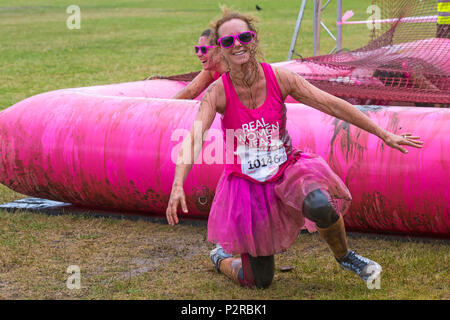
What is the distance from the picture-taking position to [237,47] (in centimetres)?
330

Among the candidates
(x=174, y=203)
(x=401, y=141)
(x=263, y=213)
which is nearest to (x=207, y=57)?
(x=263, y=213)

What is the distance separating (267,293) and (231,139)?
775 mm

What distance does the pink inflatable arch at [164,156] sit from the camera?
159 inches

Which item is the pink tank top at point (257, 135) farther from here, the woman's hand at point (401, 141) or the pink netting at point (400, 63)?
the pink netting at point (400, 63)

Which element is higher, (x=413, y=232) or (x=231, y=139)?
(x=231, y=139)

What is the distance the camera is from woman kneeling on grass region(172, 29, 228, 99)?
516 cm

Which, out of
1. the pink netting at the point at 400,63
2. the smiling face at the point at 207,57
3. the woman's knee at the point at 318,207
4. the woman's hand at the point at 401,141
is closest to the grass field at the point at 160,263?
the woman's knee at the point at 318,207

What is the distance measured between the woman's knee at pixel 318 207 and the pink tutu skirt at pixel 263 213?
104mm

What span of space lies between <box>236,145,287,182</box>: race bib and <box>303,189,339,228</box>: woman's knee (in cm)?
26

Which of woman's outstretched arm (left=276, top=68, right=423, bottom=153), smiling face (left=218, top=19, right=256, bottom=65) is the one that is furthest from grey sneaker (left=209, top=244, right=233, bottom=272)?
smiling face (left=218, top=19, right=256, bottom=65)

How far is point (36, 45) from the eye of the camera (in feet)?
55.0

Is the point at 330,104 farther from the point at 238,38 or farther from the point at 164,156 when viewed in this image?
the point at 164,156
